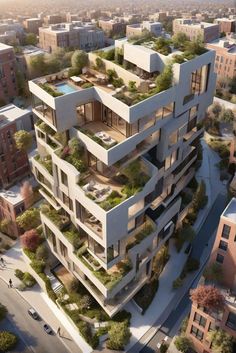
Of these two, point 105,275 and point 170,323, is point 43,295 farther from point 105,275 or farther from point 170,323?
point 170,323

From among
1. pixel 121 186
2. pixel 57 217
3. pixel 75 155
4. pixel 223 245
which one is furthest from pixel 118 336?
pixel 75 155

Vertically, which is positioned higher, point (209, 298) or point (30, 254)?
point (209, 298)

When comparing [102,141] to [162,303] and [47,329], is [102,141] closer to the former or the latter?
[162,303]

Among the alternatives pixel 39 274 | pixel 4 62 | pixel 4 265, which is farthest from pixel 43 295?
pixel 4 62

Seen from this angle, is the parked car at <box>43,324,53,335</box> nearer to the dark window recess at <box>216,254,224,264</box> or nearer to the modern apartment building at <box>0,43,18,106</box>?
the dark window recess at <box>216,254,224,264</box>

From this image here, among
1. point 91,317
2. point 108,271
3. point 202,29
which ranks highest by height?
point 202,29

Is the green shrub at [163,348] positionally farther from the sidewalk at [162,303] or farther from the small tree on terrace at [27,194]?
the small tree on terrace at [27,194]
